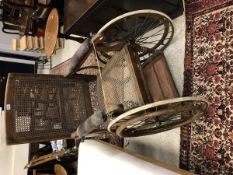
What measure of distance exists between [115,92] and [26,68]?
453 cm

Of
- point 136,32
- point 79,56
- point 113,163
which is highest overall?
point 136,32

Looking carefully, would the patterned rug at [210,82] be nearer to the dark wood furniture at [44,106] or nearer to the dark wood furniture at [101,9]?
the dark wood furniture at [101,9]

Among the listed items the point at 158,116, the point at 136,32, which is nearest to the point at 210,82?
the point at 158,116

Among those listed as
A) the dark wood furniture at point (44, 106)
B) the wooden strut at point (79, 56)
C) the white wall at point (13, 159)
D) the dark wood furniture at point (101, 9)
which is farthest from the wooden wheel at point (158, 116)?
the white wall at point (13, 159)

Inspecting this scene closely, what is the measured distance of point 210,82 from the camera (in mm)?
1918

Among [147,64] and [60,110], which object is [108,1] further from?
[60,110]

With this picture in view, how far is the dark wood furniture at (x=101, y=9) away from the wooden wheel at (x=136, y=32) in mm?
106

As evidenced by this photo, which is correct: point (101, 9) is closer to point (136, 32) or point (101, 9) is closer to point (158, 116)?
point (136, 32)

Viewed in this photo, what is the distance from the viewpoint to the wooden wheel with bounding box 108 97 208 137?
134cm

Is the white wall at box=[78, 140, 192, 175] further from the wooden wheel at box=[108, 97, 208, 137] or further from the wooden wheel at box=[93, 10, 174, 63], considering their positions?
the wooden wheel at box=[93, 10, 174, 63]

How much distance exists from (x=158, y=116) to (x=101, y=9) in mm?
1092

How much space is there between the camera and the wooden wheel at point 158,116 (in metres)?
1.34

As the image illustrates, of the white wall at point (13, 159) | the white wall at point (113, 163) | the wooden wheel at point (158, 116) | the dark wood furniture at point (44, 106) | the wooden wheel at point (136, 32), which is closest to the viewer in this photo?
the wooden wheel at point (158, 116)

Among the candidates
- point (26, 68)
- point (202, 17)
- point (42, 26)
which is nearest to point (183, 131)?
point (202, 17)
